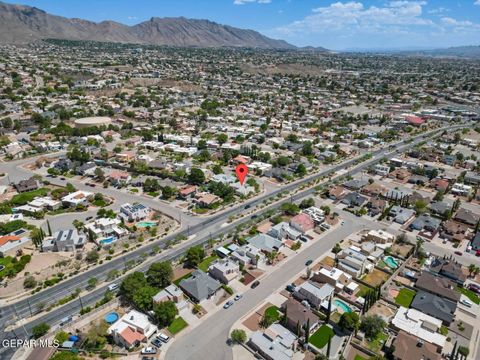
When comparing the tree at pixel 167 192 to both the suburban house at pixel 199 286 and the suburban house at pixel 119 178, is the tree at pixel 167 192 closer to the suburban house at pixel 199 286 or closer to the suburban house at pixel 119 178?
the suburban house at pixel 119 178

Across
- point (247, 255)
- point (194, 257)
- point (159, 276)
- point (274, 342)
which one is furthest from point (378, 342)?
point (159, 276)

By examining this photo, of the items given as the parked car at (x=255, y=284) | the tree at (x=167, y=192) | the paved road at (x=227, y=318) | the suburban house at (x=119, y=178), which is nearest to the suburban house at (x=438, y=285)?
the paved road at (x=227, y=318)

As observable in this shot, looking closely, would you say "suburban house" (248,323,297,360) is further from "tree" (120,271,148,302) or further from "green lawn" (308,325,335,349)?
"tree" (120,271,148,302)

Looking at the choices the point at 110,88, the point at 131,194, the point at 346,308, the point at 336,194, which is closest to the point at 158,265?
the point at 346,308

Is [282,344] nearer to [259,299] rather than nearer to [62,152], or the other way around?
[259,299]

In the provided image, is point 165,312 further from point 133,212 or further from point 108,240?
point 133,212

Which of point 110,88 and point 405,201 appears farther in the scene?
point 110,88
